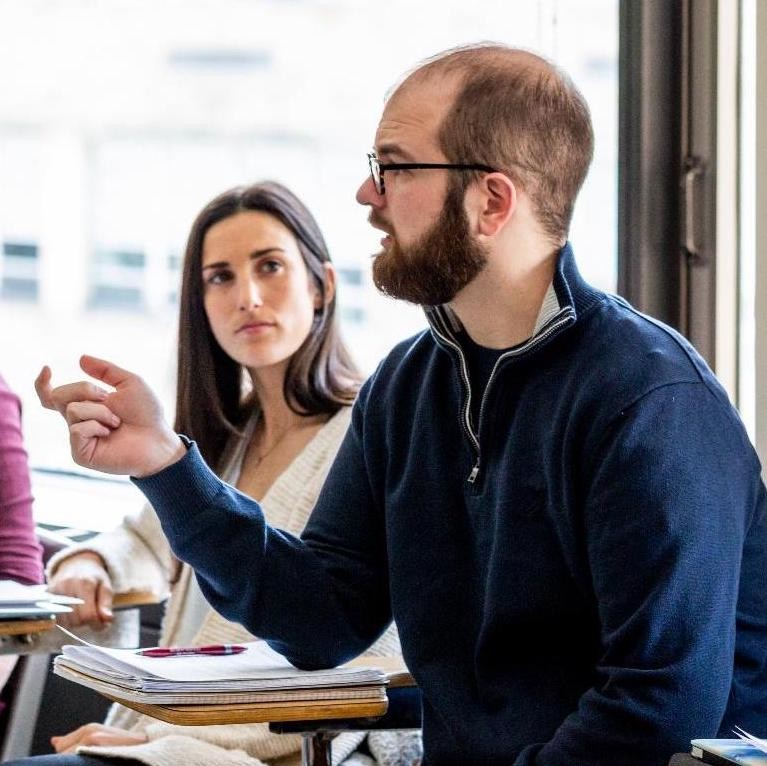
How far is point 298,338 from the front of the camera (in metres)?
2.22

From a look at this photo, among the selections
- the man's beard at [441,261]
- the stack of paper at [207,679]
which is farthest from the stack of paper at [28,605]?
the man's beard at [441,261]

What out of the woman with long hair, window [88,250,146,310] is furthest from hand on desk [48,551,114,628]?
window [88,250,146,310]

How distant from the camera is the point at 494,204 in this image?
148 cm

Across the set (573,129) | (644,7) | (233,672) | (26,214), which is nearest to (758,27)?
(644,7)

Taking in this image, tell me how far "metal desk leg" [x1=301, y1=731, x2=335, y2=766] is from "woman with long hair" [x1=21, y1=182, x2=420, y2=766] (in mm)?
488

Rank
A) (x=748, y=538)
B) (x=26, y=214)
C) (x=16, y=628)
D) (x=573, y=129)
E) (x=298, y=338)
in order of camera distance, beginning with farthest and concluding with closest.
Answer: (x=26, y=214), (x=298, y=338), (x=16, y=628), (x=573, y=129), (x=748, y=538)

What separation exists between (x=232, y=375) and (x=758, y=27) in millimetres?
1031

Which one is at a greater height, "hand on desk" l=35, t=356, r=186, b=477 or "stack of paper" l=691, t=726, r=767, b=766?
"hand on desk" l=35, t=356, r=186, b=477

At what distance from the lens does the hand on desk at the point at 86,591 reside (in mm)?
2082

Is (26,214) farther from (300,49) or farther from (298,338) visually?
(298,338)

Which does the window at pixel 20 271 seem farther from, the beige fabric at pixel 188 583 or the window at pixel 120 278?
the beige fabric at pixel 188 583

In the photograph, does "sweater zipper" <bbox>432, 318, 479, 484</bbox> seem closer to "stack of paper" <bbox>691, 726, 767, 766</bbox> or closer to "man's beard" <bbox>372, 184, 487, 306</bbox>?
"man's beard" <bbox>372, 184, 487, 306</bbox>

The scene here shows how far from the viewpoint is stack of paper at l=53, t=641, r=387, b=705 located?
1385 mm

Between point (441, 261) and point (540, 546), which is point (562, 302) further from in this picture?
point (540, 546)
